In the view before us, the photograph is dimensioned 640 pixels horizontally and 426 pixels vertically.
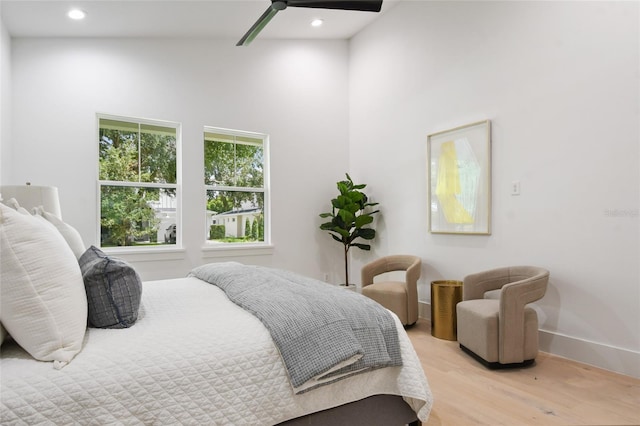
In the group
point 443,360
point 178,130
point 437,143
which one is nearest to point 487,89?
point 437,143

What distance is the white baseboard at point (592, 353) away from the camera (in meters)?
2.50

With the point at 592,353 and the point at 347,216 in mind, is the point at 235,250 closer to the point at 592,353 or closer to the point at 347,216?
the point at 347,216

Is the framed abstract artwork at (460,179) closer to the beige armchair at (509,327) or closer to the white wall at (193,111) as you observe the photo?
the beige armchair at (509,327)

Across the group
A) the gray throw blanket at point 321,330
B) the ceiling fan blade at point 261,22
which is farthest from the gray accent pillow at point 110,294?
the ceiling fan blade at point 261,22

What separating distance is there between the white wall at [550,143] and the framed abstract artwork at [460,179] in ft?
0.29

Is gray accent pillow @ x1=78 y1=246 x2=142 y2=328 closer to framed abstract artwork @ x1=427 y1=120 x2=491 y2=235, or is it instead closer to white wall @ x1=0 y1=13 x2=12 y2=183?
white wall @ x1=0 y1=13 x2=12 y2=183

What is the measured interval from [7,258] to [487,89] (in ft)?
11.8

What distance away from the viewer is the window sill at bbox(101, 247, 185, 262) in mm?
3828

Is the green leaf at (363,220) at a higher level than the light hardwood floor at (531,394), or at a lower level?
higher

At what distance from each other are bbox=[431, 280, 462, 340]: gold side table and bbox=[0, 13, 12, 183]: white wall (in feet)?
12.7

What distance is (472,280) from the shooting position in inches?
125

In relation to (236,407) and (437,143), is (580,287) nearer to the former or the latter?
(437,143)

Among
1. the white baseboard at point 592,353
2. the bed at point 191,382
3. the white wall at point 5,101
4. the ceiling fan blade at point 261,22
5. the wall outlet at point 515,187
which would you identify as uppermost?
the ceiling fan blade at point 261,22

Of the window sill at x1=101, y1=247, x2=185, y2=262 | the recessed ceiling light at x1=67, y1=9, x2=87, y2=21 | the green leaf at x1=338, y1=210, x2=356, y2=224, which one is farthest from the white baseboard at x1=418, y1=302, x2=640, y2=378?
the recessed ceiling light at x1=67, y1=9, x2=87, y2=21
